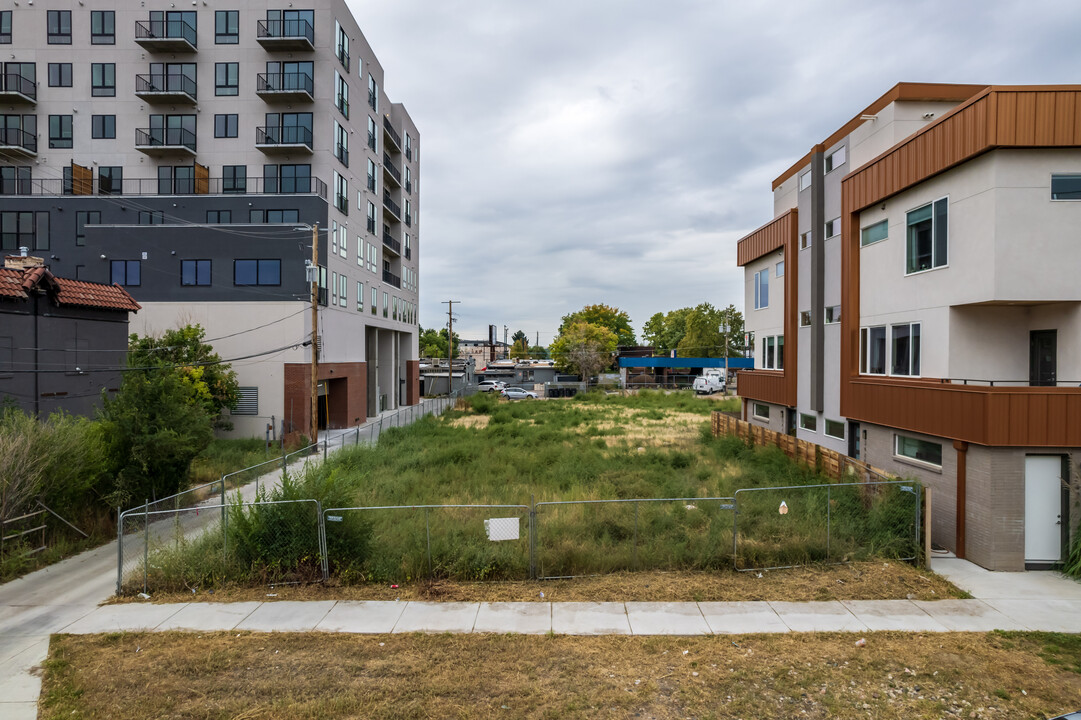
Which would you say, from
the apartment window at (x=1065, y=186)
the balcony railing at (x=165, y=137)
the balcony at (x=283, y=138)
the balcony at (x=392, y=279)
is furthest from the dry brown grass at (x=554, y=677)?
the balcony at (x=392, y=279)

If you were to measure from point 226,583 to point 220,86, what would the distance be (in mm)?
32827

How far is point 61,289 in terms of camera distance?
2086 cm

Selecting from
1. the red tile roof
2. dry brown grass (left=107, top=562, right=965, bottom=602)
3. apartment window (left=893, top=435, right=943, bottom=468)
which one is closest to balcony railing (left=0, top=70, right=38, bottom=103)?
the red tile roof

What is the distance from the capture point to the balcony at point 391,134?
4505 centimetres

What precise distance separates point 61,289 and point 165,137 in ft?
54.2

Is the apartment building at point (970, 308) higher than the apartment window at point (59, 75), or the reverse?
the apartment window at point (59, 75)

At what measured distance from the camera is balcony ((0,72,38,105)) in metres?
32.2

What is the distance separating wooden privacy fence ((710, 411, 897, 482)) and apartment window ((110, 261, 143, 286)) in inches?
1227

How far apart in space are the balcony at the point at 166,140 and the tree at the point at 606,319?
90021 mm

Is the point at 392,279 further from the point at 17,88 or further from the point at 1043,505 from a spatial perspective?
the point at 1043,505

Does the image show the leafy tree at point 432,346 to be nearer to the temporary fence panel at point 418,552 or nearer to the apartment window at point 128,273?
the apartment window at point 128,273

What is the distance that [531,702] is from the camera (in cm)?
714

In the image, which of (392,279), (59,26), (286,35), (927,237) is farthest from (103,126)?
(927,237)

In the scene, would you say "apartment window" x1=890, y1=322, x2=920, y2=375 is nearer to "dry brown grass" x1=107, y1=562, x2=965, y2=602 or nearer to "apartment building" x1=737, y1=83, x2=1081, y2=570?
"apartment building" x1=737, y1=83, x2=1081, y2=570
